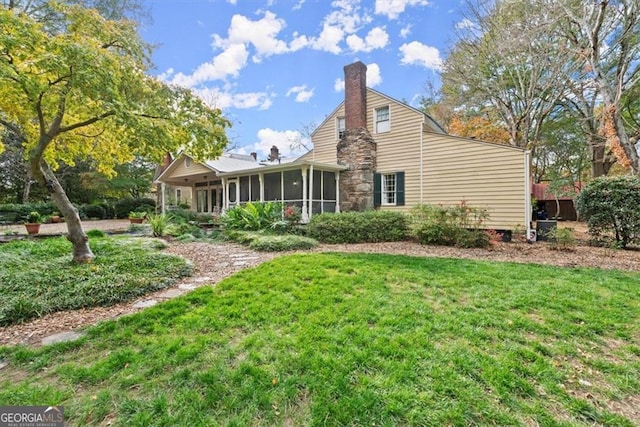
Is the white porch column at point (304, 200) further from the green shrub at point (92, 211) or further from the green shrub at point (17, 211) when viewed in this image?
the green shrub at point (17, 211)

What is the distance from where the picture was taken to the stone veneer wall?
11.9 m

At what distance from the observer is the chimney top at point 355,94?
1177 cm

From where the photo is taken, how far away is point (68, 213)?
5398mm

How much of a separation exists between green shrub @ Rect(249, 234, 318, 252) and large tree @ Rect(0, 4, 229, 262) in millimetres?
3035

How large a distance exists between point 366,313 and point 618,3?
13.2 m

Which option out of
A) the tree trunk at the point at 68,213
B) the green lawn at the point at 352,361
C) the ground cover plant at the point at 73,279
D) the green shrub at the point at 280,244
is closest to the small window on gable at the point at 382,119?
the green shrub at the point at 280,244

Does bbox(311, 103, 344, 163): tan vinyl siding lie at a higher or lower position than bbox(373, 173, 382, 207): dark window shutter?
higher

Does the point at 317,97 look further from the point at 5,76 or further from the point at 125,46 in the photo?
the point at 5,76

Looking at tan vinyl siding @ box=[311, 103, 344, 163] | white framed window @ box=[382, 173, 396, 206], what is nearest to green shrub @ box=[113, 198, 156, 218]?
tan vinyl siding @ box=[311, 103, 344, 163]

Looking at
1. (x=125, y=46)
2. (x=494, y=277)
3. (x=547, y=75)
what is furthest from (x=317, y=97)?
(x=494, y=277)

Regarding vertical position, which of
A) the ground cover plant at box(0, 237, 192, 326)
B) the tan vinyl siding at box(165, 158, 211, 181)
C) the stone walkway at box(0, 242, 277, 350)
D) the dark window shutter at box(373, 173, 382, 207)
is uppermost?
the tan vinyl siding at box(165, 158, 211, 181)

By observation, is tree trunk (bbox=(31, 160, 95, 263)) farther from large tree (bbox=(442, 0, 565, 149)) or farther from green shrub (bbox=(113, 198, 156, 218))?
green shrub (bbox=(113, 198, 156, 218))

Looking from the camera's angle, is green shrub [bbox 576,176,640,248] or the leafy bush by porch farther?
the leafy bush by porch

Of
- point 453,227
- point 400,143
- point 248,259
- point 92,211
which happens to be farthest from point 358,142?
point 92,211
